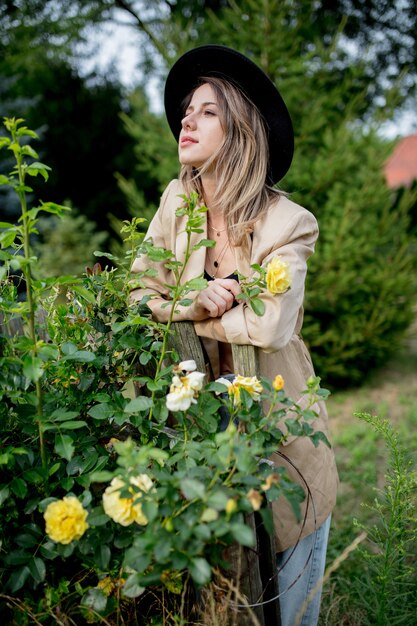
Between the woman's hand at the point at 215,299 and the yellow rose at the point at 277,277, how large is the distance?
275 millimetres

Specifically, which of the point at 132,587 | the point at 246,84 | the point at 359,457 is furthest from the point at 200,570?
the point at 359,457

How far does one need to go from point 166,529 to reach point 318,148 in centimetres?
448

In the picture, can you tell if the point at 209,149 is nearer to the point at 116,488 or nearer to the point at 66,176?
the point at 116,488

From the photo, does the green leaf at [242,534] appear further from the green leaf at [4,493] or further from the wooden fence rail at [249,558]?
the green leaf at [4,493]

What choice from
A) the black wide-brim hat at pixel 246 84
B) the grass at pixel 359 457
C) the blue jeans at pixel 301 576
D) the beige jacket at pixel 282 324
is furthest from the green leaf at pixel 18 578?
the black wide-brim hat at pixel 246 84

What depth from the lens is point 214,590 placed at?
130 cm

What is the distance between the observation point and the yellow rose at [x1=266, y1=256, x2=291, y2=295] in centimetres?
125

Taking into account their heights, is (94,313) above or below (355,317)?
above

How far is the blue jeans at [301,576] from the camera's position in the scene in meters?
1.66

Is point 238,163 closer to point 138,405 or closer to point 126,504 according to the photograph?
point 138,405

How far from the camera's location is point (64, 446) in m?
1.16

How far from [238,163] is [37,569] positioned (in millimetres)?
1247

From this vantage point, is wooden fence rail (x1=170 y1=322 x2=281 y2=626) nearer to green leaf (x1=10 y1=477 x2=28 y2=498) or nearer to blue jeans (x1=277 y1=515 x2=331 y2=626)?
blue jeans (x1=277 y1=515 x2=331 y2=626)

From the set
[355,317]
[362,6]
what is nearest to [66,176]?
[362,6]
